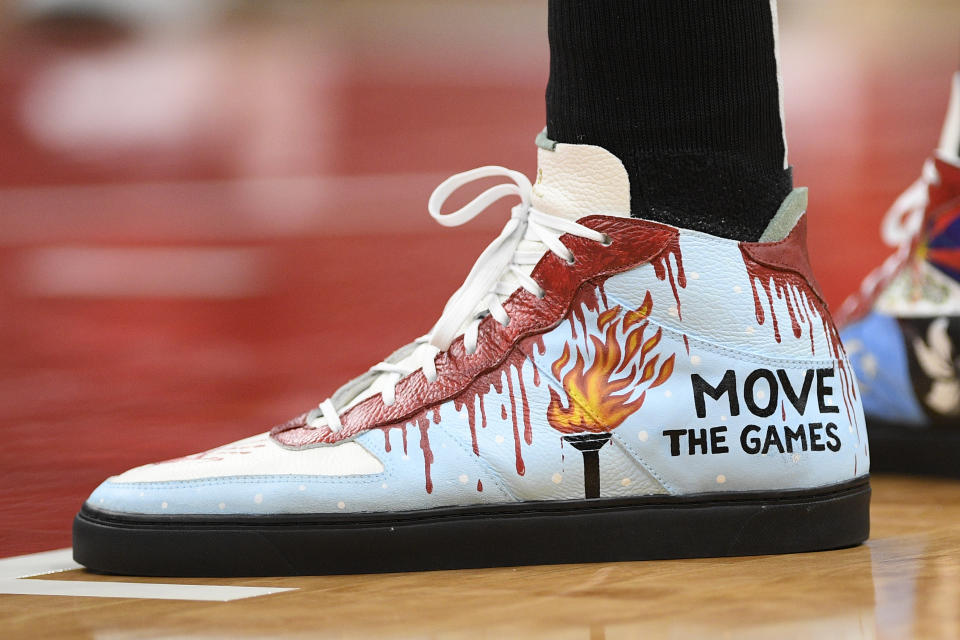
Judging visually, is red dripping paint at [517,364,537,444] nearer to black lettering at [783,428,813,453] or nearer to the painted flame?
the painted flame

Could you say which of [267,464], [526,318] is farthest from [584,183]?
[267,464]

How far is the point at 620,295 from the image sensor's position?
965 millimetres

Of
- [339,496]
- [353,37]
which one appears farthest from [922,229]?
[353,37]

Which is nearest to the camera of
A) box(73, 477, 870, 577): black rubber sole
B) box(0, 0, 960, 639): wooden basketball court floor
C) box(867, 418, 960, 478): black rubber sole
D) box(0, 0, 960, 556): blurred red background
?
box(0, 0, 960, 639): wooden basketball court floor

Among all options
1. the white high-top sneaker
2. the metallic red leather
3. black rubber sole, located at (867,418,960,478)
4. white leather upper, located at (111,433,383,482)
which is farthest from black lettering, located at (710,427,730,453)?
black rubber sole, located at (867,418,960,478)

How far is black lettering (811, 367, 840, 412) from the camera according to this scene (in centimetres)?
98

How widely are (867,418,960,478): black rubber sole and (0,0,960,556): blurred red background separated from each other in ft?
2.66

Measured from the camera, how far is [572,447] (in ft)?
3.11

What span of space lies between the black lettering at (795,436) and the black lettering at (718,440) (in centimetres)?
5

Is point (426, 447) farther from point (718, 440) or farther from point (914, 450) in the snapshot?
point (914, 450)

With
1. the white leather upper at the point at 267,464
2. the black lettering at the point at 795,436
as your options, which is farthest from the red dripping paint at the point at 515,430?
the black lettering at the point at 795,436

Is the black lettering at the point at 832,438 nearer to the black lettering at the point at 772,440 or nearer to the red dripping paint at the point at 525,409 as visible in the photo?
the black lettering at the point at 772,440

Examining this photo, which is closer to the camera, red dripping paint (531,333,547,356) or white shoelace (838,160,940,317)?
red dripping paint (531,333,547,356)

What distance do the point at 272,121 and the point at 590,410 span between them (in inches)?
278
